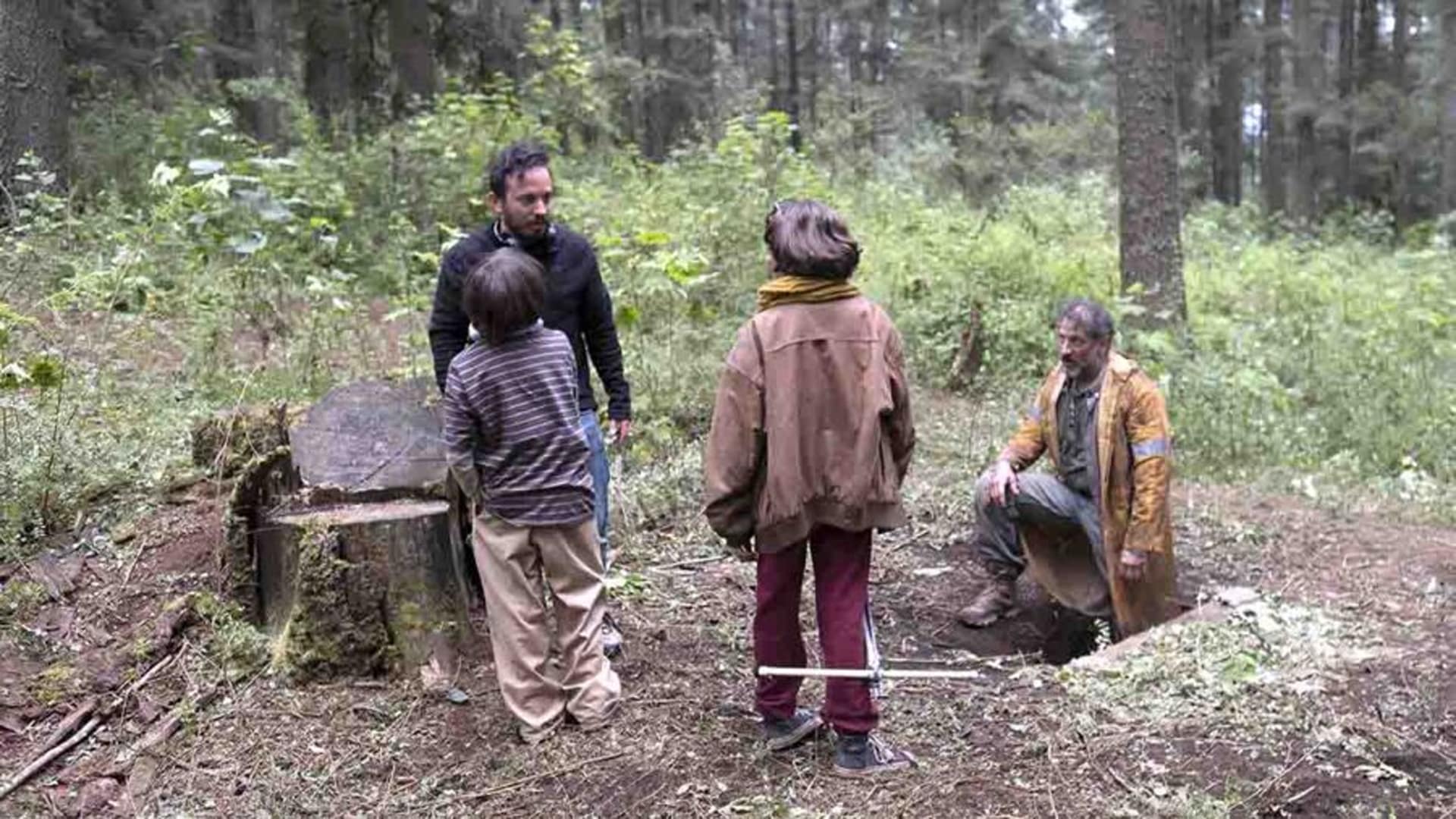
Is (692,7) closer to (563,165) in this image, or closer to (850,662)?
(563,165)

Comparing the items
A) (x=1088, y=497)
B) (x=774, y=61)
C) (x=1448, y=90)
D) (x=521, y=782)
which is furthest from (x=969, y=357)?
(x=774, y=61)

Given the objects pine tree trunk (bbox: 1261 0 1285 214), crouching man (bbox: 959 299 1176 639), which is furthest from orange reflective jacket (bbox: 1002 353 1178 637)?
pine tree trunk (bbox: 1261 0 1285 214)

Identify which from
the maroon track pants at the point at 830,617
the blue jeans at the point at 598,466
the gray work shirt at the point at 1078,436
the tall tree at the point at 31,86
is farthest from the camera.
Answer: the tall tree at the point at 31,86

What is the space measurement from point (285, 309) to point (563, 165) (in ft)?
18.5

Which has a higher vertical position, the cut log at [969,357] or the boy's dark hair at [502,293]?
the boy's dark hair at [502,293]

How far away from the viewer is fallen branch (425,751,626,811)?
12.5 feet

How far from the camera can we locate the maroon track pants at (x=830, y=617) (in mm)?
3963

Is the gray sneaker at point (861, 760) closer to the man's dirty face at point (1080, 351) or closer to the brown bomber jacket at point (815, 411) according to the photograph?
the brown bomber jacket at point (815, 411)

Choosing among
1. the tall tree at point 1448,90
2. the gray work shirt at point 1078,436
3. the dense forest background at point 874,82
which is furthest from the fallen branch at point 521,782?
the tall tree at point 1448,90

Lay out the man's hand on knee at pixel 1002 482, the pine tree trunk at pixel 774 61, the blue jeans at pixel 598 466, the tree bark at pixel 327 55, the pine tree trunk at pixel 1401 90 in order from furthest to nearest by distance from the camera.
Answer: the pine tree trunk at pixel 774 61 < the pine tree trunk at pixel 1401 90 < the tree bark at pixel 327 55 < the man's hand on knee at pixel 1002 482 < the blue jeans at pixel 598 466

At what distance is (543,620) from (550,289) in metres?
1.28

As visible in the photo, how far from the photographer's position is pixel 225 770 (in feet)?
13.0

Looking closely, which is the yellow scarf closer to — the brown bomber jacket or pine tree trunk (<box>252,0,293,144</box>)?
the brown bomber jacket

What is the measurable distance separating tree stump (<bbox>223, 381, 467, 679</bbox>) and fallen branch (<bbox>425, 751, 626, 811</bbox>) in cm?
79
